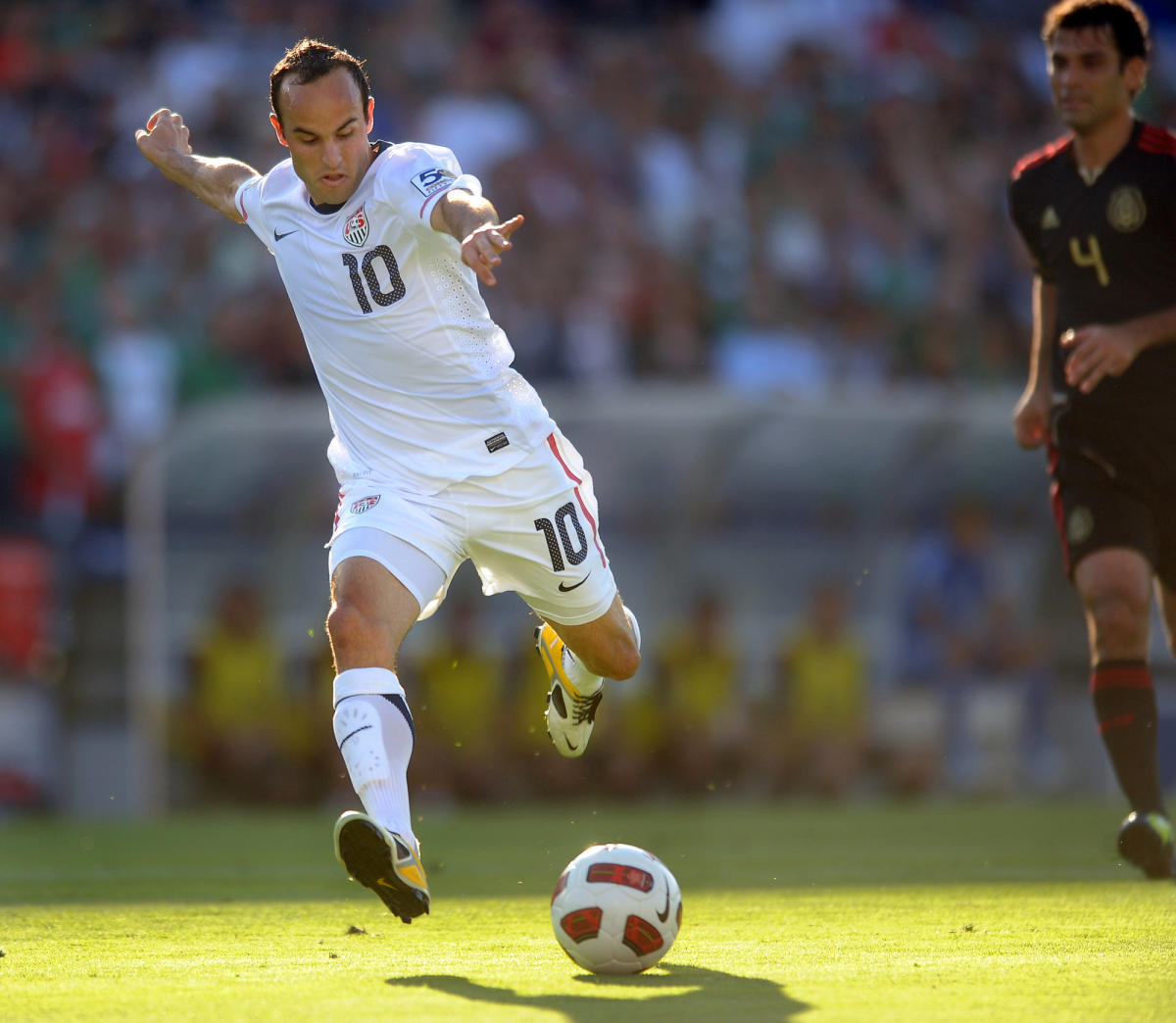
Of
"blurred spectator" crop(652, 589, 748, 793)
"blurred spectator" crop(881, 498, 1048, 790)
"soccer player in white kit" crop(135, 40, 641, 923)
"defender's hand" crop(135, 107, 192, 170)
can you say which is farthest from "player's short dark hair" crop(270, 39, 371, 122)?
"blurred spectator" crop(881, 498, 1048, 790)

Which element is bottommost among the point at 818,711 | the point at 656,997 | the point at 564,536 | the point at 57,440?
the point at 818,711

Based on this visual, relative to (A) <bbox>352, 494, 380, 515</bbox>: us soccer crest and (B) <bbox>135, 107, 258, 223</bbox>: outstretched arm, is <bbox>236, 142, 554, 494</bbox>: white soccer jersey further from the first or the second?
(B) <bbox>135, 107, 258, 223</bbox>: outstretched arm

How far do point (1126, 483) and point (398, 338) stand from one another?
2.78 meters

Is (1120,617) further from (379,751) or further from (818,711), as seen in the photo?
(818,711)

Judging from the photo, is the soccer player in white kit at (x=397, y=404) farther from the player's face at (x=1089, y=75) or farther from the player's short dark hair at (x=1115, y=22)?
the player's short dark hair at (x=1115, y=22)

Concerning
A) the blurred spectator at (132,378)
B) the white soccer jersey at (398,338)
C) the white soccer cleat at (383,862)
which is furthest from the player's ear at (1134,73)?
the blurred spectator at (132,378)

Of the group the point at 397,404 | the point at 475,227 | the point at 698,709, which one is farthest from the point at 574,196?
the point at 475,227

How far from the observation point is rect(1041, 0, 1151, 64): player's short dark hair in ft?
21.9

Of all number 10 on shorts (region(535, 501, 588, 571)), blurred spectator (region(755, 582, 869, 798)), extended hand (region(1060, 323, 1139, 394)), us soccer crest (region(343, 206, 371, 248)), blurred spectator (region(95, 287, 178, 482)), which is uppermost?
us soccer crest (region(343, 206, 371, 248))

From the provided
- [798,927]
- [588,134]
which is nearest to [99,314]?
[588,134]

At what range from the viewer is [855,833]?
392 inches

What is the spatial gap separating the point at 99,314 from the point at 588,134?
4.75 metres

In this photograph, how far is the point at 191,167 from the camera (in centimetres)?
638

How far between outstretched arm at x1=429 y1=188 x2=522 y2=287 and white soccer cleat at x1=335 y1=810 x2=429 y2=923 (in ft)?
4.62
